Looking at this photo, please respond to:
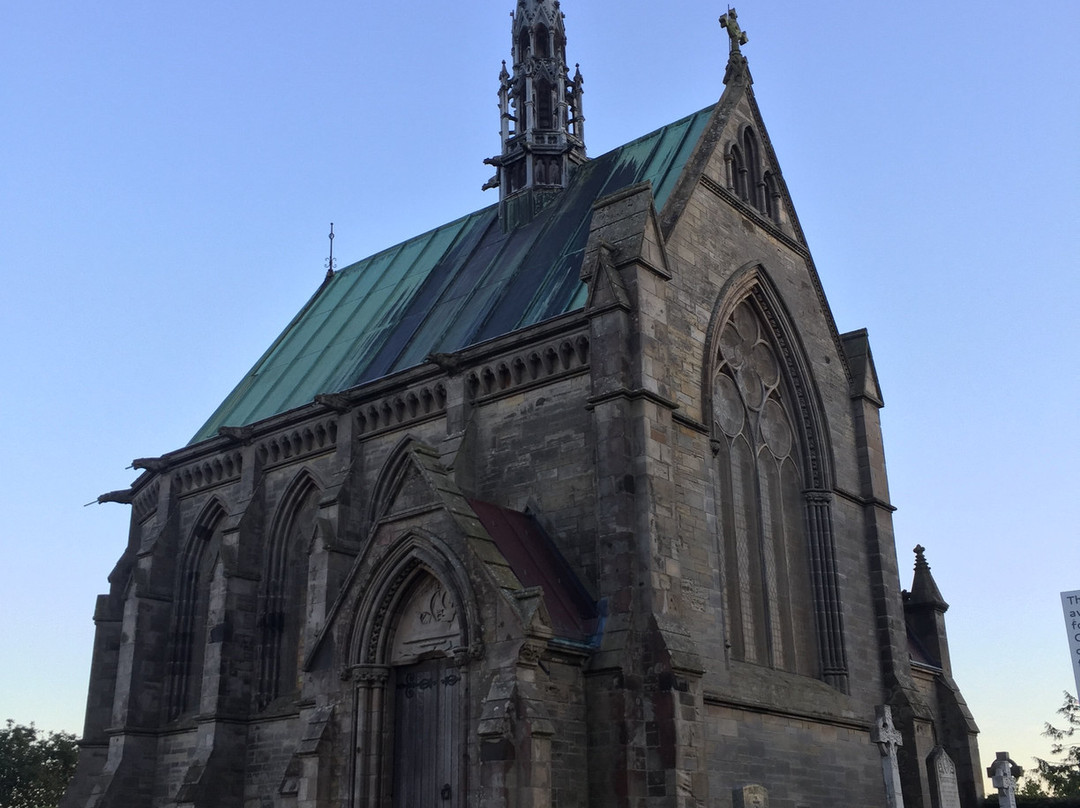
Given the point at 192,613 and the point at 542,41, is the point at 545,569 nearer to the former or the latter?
the point at 192,613

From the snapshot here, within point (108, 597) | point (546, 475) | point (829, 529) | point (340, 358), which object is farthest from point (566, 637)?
point (108, 597)

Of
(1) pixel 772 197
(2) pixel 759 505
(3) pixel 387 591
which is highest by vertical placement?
(1) pixel 772 197

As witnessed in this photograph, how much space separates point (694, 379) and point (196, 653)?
15.6 m

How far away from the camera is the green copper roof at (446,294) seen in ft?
84.9

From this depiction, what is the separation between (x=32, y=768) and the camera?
153 feet

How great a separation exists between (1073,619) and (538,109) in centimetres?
2361

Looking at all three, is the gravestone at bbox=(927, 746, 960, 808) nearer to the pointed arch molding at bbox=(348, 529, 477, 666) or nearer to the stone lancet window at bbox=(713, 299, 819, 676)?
the stone lancet window at bbox=(713, 299, 819, 676)

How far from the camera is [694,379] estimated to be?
22.7 m

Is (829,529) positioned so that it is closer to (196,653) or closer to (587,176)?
(587,176)

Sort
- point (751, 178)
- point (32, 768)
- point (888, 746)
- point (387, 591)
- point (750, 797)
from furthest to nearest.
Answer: point (32, 768) < point (751, 178) < point (888, 746) < point (387, 591) < point (750, 797)

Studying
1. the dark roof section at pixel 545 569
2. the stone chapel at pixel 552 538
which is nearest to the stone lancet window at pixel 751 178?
the stone chapel at pixel 552 538

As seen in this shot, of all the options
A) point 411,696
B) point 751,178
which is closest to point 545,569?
point 411,696

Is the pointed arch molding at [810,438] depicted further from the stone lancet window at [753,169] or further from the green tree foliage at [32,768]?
the green tree foliage at [32,768]

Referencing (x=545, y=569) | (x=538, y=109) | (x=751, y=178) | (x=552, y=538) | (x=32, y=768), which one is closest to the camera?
(x=545, y=569)
